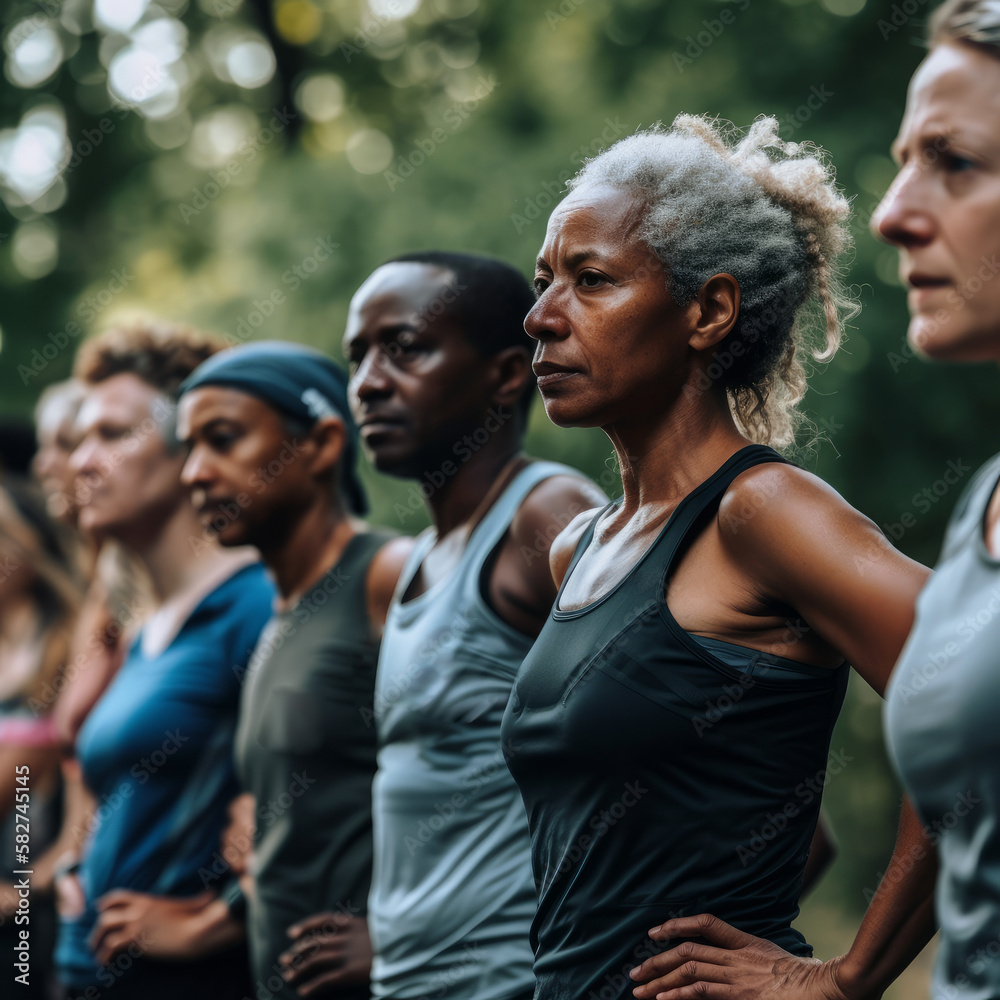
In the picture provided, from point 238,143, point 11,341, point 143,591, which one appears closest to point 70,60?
point 238,143

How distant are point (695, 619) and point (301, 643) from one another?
1908 millimetres

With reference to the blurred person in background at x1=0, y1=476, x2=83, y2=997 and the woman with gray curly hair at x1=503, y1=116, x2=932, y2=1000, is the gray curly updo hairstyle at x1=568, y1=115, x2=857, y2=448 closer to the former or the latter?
the woman with gray curly hair at x1=503, y1=116, x2=932, y2=1000

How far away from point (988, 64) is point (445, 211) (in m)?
6.48

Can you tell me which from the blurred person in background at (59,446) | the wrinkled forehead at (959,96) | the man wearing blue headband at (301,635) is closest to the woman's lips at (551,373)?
the wrinkled forehead at (959,96)

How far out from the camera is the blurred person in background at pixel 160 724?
442 centimetres

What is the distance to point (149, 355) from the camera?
539cm

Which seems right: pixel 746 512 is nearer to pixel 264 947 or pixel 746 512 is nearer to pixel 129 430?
pixel 264 947

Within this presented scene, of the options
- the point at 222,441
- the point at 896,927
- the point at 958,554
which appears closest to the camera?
the point at 958,554

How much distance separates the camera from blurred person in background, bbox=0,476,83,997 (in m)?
5.75

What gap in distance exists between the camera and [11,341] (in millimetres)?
11695

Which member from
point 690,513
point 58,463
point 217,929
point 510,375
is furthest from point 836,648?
point 58,463

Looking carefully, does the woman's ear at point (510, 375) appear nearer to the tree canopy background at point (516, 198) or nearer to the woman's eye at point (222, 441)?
the woman's eye at point (222, 441)

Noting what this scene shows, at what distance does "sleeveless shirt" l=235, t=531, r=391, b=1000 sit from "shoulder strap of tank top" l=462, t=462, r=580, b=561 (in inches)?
26.9

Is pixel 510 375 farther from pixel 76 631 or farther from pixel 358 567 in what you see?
pixel 76 631
